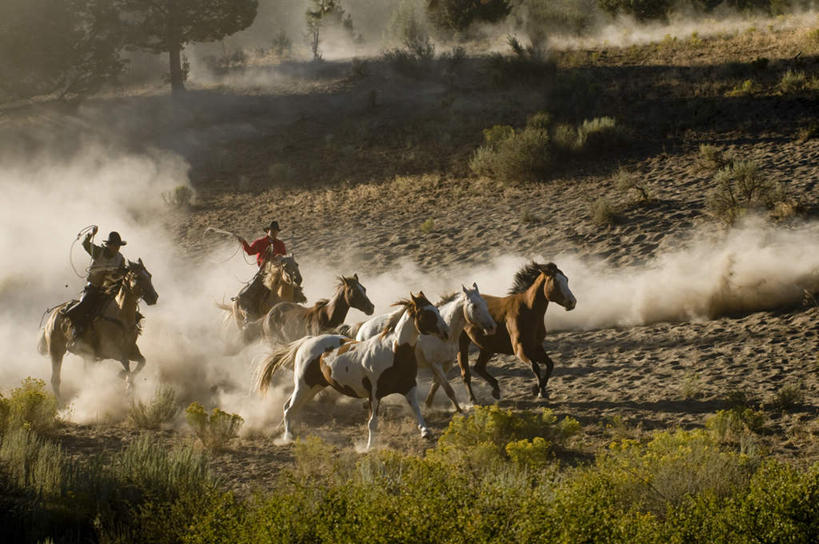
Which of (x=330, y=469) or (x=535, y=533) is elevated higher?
Answer: (x=535, y=533)

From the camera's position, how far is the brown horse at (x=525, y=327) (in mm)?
11656

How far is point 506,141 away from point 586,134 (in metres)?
2.67

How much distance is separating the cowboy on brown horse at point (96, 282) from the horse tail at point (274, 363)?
381cm

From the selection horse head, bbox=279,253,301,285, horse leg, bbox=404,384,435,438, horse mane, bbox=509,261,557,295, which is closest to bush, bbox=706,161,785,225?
horse mane, bbox=509,261,557,295

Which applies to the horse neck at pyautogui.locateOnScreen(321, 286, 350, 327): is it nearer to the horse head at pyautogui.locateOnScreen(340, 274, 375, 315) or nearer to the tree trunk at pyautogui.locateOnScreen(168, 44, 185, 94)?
the horse head at pyautogui.locateOnScreen(340, 274, 375, 315)

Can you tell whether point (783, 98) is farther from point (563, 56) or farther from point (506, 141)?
point (563, 56)

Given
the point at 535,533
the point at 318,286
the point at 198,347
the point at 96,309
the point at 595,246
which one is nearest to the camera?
the point at 535,533

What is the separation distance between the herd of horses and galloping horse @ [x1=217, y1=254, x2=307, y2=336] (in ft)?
0.06

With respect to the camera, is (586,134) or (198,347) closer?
(198,347)

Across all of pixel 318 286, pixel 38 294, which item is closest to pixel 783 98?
pixel 318 286

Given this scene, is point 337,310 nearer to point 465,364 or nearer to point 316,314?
point 316,314

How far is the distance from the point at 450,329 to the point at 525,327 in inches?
71.2

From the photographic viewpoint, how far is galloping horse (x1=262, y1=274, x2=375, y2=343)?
12.6 meters

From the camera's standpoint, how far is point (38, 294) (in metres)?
25.5
